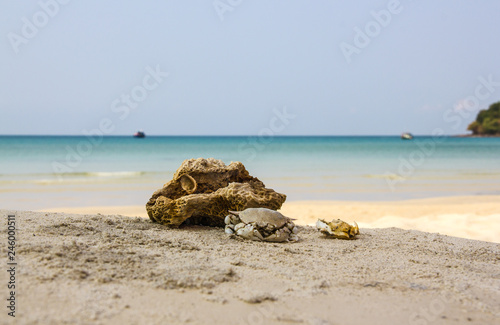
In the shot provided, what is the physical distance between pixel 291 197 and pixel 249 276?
810 centimetres

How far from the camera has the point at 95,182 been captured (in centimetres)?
1423

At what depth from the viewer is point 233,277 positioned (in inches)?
126

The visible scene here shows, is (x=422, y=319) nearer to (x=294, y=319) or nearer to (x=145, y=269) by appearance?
(x=294, y=319)

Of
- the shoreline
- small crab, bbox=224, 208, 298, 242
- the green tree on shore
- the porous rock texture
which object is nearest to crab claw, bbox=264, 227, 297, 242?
small crab, bbox=224, 208, 298, 242

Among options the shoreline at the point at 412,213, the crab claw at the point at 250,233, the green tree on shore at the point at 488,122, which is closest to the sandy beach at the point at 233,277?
the crab claw at the point at 250,233

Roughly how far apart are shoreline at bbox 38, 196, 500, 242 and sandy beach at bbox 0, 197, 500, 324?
4.05 ft

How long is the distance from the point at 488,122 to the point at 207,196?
278 ft

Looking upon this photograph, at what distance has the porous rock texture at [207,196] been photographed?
5035mm

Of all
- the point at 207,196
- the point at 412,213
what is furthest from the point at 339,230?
the point at 412,213

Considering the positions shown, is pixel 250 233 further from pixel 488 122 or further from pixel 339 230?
pixel 488 122

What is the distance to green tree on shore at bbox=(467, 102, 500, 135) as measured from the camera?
72.0 meters

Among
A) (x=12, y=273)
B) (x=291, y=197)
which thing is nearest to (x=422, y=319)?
(x=12, y=273)

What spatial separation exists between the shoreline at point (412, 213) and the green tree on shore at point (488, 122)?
71732 millimetres

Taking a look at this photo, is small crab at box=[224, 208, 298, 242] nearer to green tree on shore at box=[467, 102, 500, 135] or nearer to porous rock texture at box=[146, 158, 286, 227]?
porous rock texture at box=[146, 158, 286, 227]
